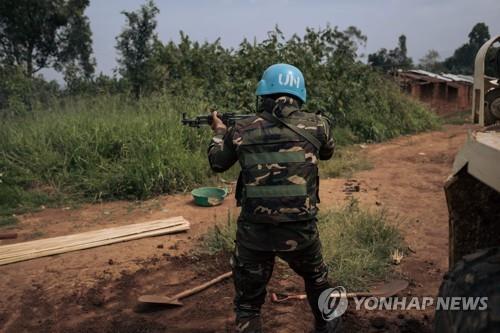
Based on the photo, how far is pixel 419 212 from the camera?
5.50 m

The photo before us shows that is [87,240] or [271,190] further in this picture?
[87,240]

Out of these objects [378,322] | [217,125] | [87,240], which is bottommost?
[378,322]

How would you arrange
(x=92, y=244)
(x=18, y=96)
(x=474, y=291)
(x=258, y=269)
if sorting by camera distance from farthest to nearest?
(x=18, y=96) → (x=92, y=244) → (x=258, y=269) → (x=474, y=291)

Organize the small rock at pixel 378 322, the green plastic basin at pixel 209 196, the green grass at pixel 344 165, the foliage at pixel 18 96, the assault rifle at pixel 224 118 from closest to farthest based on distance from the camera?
1. the small rock at pixel 378 322
2. the assault rifle at pixel 224 118
3. the green plastic basin at pixel 209 196
4. the green grass at pixel 344 165
5. the foliage at pixel 18 96

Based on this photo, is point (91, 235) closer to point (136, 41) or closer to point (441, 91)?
point (136, 41)

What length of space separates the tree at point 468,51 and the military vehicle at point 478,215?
31.6 meters

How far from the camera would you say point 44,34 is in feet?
52.2

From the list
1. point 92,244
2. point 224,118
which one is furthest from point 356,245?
point 92,244

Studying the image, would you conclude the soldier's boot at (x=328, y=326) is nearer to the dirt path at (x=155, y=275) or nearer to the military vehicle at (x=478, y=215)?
the dirt path at (x=155, y=275)

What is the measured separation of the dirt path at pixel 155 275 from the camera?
317cm

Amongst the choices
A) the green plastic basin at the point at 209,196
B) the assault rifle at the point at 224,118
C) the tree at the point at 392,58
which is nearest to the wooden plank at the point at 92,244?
the green plastic basin at the point at 209,196

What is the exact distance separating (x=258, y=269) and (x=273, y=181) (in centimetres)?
48

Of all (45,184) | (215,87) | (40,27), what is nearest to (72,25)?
(40,27)

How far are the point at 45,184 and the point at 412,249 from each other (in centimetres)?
492
